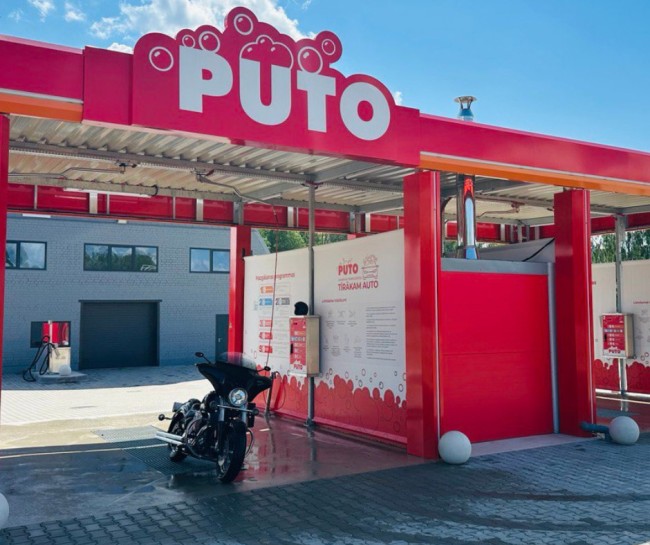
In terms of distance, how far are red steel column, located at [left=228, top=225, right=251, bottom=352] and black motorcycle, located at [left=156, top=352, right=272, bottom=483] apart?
5.25 metres

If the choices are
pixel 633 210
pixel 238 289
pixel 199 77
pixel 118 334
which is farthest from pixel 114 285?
pixel 199 77

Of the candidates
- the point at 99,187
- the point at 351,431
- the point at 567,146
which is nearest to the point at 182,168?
the point at 99,187

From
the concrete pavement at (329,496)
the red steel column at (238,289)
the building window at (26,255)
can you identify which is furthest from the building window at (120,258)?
the concrete pavement at (329,496)

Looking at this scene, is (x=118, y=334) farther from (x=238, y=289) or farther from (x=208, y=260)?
(x=238, y=289)

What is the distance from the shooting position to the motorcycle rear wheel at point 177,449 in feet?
25.8

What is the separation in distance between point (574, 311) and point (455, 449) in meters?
3.05

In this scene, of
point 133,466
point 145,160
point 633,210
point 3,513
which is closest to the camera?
point 3,513

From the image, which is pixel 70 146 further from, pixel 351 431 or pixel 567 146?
pixel 567 146

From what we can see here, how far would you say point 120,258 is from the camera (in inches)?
967

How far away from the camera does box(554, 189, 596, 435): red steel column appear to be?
9359 millimetres

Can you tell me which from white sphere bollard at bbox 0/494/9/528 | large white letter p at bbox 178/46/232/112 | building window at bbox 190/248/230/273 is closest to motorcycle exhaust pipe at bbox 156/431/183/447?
white sphere bollard at bbox 0/494/9/528

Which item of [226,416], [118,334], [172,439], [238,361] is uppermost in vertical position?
[238,361]

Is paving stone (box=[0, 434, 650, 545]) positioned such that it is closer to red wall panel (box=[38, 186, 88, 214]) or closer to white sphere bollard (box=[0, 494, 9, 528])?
white sphere bollard (box=[0, 494, 9, 528])

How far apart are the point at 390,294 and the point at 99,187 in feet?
16.2
